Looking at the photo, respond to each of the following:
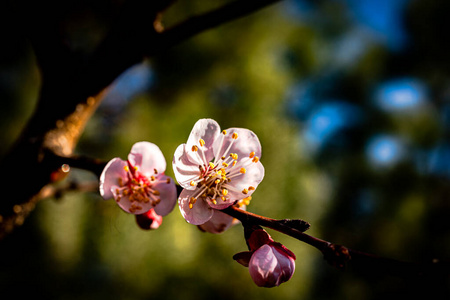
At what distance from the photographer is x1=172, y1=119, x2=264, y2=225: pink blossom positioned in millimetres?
563

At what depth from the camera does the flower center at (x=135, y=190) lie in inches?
24.3

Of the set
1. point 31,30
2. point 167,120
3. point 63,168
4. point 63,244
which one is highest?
point 31,30

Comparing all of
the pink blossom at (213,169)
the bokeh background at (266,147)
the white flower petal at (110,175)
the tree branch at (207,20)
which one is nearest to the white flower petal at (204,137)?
the pink blossom at (213,169)

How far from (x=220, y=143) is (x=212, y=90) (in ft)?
9.25

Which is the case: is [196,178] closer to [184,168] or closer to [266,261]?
[184,168]

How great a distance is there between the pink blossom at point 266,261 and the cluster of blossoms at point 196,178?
0.03 m

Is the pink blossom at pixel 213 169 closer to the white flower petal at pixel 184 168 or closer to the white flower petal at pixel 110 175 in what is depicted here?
the white flower petal at pixel 184 168

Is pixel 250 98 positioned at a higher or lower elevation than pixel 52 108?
lower

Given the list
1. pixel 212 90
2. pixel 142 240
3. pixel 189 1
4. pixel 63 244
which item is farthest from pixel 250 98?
pixel 63 244

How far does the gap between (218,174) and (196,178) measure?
45mm

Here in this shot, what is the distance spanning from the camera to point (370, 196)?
16.1 feet

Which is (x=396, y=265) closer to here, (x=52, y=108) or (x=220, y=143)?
(x=220, y=143)

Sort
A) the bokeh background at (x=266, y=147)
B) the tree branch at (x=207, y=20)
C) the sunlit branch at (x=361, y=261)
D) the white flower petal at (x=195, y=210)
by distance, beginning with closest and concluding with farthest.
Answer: the sunlit branch at (x=361, y=261) → the white flower petal at (x=195, y=210) → the tree branch at (x=207, y=20) → the bokeh background at (x=266, y=147)

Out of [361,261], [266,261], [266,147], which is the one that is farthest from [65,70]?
[266,147]
